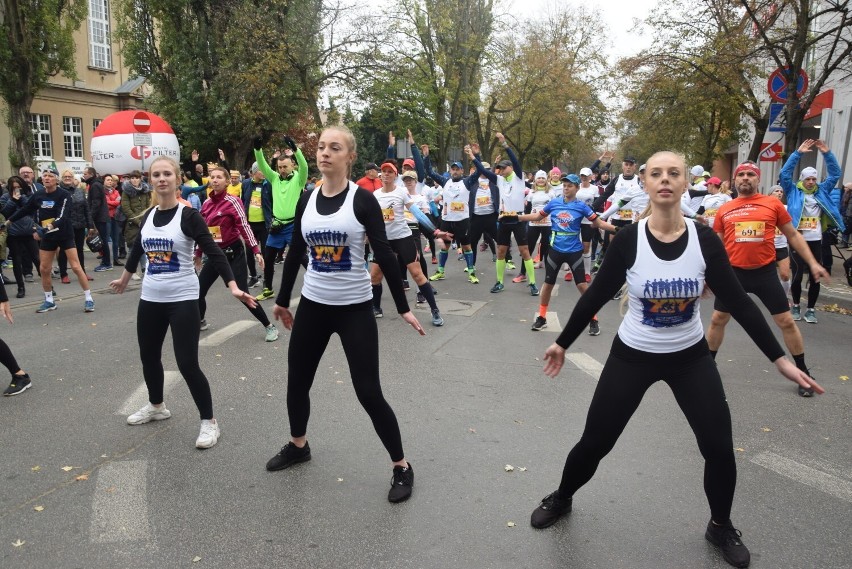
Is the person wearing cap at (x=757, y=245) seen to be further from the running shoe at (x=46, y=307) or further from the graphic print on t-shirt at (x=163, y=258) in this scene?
the running shoe at (x=46, y=307)

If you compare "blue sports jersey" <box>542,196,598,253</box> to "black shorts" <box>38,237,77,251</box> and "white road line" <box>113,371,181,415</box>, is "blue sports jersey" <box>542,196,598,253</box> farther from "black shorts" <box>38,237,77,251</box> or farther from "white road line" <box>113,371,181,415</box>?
"black shorts" <box>38,237,77,251</box>

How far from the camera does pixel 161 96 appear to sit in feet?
91.4

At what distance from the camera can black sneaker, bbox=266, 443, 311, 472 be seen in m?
4.23

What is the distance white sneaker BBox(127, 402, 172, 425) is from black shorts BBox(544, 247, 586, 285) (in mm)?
4722

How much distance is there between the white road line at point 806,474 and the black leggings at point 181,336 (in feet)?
12.1

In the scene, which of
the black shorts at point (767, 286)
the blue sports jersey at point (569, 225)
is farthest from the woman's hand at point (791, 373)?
the blue sports jersey at point (569, 225)

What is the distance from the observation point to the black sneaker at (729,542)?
320 cm

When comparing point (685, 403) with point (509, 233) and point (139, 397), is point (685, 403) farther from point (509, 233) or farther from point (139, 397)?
point (509, 233)

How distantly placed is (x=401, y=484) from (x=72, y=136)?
35.4 meters

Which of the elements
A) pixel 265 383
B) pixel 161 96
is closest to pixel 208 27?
pixel 161 96

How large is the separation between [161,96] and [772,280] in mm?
26928

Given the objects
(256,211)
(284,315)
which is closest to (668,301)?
(284,315)

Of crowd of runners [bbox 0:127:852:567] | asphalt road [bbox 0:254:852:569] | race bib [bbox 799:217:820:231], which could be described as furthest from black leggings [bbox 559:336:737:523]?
race bib [bbox 799:217:820:231]

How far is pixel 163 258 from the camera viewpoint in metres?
4.72
